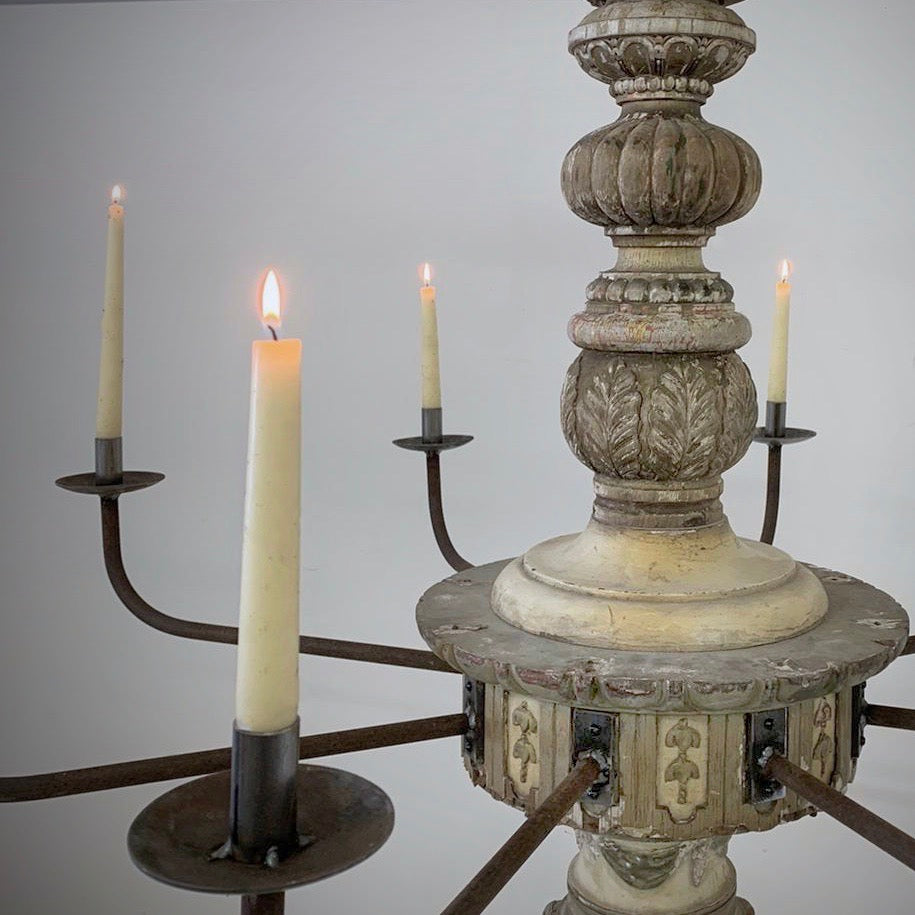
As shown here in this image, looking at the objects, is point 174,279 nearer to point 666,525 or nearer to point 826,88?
point 826,88

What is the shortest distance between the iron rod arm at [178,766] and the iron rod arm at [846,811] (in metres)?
0.21

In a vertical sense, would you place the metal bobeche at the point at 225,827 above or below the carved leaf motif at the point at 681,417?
below

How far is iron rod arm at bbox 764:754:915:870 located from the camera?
0.69m

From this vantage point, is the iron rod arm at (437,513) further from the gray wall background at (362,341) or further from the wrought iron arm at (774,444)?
the gray wall background at (362,341)

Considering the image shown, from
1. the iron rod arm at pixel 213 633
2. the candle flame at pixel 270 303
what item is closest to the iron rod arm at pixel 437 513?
the iron rod arm at pixel 213 633

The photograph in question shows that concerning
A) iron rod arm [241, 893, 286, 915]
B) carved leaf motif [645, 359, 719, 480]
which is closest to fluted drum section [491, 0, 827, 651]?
carved leaf motif [645, 359, 719, 480]

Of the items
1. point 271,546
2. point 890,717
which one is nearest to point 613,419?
point 890,717

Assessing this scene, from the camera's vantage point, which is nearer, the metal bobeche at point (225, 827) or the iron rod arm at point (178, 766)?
the metal bobeche at point (225, 827)

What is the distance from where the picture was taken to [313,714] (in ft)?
7.00

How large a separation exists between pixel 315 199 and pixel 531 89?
0.35m

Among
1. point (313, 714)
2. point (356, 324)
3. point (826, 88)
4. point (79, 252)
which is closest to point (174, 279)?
point (79, 252)

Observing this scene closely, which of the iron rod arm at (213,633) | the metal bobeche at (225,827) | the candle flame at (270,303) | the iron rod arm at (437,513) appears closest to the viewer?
the metal bobeche at (225,827)

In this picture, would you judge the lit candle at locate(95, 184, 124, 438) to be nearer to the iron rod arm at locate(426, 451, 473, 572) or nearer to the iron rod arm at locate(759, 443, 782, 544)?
the iron rod arm at locate(426, 451, 473, 572)

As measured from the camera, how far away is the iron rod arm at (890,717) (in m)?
0.89
